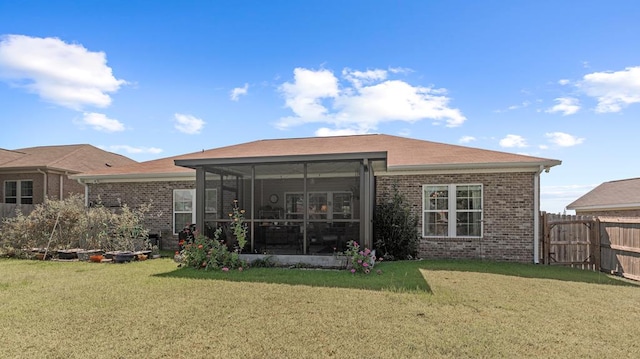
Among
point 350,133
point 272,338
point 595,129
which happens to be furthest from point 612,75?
point 272,338

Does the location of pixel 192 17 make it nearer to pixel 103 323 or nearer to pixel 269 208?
pixel 269 208

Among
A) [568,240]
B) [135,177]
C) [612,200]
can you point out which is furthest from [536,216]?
[135,177]

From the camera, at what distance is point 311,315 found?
546 centimetres

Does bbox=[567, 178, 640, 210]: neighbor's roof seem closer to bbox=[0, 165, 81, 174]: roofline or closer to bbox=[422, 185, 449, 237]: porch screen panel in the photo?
bbox=[422, 185, 449, 237]: porch screen panel

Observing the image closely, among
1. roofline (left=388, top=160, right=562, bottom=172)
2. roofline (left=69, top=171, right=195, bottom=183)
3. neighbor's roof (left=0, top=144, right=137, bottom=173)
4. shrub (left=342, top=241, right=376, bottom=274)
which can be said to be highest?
neighbor's roof (left=0, top=144, right=137, bottom=173)

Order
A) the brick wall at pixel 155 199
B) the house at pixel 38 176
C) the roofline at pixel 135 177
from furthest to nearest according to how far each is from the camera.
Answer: the house at pixel 38 176, the brick wall at pixel 155 199, the roofline at pixel 135 177

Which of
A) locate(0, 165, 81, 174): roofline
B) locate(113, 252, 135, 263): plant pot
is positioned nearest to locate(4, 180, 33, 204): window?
locate(0, 165, 81, 174): roofline

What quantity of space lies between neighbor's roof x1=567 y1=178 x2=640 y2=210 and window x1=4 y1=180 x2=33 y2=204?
26461 millimetres

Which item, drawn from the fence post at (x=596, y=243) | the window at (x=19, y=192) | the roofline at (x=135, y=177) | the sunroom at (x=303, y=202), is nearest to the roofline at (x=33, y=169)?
the window at (x=19, y=192)

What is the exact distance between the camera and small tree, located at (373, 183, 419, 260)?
11147 millimetres

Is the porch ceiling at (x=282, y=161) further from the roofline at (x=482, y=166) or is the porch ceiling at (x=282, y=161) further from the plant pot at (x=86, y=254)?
the plant pot at (x=86, y=254)

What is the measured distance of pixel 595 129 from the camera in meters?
12.0

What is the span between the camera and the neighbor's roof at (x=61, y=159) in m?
17.5

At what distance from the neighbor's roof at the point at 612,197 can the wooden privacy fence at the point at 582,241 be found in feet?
28.6
